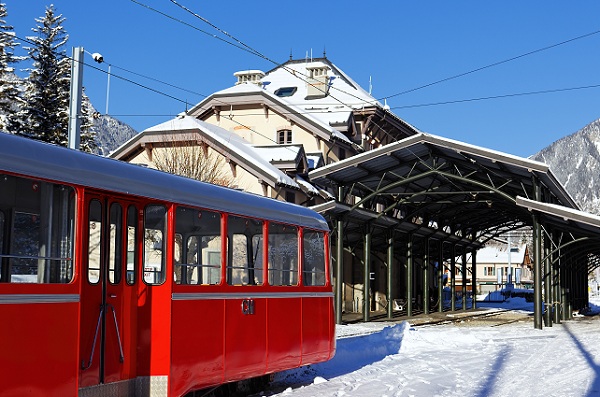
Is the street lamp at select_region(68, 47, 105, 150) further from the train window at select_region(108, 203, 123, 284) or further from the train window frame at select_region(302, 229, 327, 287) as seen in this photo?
the train window at select_region(108, 203, 123, 284)

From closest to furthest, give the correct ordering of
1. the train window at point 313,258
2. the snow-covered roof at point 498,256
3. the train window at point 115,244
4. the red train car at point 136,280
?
the red train car at point 136,280 → the train window at point 115,244 → the train window at point 313,258 → the snow-covered roof at point 498,256

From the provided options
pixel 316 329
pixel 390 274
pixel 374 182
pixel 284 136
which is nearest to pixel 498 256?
pixel 284 136

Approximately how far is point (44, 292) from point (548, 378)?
10.2 meters

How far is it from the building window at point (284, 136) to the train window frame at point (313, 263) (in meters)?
32.5

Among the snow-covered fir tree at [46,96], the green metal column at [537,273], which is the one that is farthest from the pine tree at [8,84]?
the green metal column at [537,273]

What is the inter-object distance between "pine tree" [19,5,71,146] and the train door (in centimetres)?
3356

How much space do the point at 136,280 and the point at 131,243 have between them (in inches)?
17.4

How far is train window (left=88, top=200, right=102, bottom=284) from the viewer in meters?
8.65

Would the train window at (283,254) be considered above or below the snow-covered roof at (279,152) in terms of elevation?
below

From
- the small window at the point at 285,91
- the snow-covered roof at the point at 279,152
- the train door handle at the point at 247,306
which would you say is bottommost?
Answer: the train door handle at the point at 247,306

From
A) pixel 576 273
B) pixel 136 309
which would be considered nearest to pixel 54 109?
pixel 576 273

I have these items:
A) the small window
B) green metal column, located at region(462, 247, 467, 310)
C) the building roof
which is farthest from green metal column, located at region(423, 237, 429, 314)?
the small window

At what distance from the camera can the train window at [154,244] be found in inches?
382

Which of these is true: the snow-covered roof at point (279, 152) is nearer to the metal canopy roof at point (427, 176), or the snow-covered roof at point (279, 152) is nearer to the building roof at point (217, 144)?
the building roof at point (217, 144)
